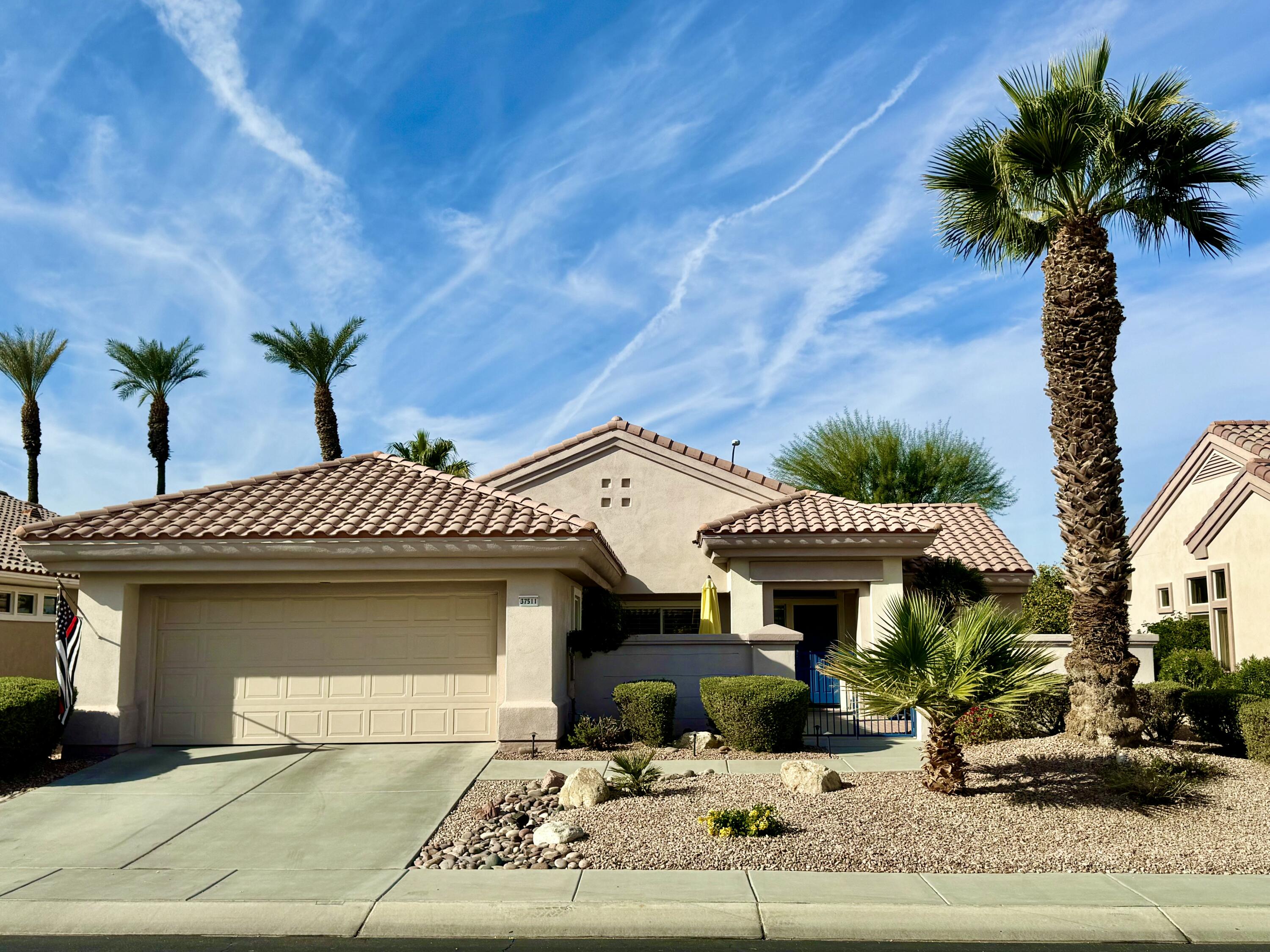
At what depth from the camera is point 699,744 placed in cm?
1387

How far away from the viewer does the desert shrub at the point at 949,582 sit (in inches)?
776

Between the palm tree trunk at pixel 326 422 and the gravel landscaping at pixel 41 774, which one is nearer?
the gravel landscaping at pixel 41 774

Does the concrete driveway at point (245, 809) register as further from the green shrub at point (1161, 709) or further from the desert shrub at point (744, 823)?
the green shrub at point (1161, 709)

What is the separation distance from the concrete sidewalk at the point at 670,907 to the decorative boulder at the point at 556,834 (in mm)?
672

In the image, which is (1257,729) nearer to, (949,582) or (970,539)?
(949,582)

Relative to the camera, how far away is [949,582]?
781 inches

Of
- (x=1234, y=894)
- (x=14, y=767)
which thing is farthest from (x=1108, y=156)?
(x=14, y=767)

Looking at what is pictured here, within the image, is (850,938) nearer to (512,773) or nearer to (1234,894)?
(1234,894)

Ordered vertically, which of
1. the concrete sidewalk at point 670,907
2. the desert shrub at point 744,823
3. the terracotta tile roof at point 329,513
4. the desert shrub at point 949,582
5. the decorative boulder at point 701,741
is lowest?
the concrete sidewalk at point 670,907

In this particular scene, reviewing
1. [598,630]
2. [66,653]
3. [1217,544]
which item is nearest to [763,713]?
[598,630]

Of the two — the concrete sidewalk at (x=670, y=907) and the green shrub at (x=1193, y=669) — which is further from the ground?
the green shrub at (x=1193, y=669)

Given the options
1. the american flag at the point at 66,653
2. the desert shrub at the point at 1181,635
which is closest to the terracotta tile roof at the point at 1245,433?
the desert shrub at the point at 1181,635

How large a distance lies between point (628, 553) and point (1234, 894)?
1475 cm

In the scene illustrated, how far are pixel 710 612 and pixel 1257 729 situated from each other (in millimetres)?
9486
